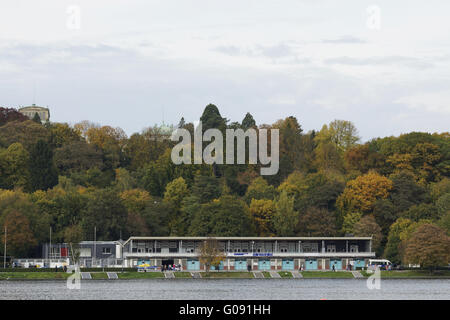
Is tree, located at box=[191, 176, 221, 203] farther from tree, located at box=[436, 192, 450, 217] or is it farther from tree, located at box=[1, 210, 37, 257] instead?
tree, located at box=[436, 192, 450, 217]

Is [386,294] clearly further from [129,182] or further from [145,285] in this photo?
[129,182]

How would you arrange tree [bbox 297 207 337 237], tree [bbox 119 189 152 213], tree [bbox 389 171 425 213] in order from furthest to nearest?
1. tree [bbox 119 189 152 213]
2. tree [bbox 389 171 425 213]
3. tree [bbox 297 207 337 237]

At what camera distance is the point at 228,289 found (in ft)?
267

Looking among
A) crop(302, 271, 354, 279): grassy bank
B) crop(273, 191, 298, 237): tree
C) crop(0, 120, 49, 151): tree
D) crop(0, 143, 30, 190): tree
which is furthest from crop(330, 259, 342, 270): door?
crop(0, 120, 49, 151): tree

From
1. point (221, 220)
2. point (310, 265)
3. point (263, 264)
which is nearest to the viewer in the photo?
point (263, 264)

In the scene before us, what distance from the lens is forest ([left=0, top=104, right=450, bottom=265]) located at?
4365 inches

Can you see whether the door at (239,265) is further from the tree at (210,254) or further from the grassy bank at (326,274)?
the grassy bank at (326,274)

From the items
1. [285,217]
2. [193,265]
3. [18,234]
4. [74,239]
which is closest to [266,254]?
[285,217]

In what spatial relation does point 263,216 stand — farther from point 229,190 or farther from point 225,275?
point 225,275

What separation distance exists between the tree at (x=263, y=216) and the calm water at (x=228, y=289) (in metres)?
20.5

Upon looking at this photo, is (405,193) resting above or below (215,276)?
above

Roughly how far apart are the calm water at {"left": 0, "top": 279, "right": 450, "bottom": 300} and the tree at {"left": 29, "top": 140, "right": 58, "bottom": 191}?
40.1 meters

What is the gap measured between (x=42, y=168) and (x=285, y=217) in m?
36.5

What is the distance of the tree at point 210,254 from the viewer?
10625 cm
